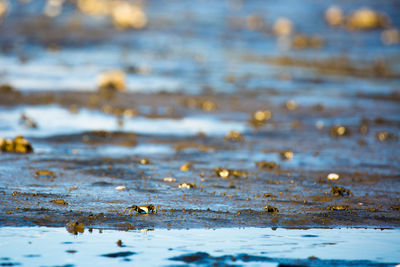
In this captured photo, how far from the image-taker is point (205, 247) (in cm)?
607

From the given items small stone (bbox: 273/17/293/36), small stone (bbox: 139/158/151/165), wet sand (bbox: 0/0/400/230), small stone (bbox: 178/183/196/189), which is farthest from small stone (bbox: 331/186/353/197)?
small stone (bbox: 273/17/293/36)

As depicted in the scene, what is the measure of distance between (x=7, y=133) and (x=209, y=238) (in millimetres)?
6124

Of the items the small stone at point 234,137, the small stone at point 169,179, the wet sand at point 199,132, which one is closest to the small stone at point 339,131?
the wet sand at point 199,132

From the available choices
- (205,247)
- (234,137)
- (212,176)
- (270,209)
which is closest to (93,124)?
(234,137)

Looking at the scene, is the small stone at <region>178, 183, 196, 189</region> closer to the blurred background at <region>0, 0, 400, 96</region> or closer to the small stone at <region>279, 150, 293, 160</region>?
the small stone at <region>279, 150, 293, 160</region>

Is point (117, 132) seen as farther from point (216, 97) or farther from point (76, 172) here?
point (216, 97)

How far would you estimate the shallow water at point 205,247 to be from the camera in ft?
18.7

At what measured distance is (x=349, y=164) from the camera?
10094 millimetres

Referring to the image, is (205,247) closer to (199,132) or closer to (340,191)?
(340,191)

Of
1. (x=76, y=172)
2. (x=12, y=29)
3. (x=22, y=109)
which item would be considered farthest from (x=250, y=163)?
(x=12, y=29)

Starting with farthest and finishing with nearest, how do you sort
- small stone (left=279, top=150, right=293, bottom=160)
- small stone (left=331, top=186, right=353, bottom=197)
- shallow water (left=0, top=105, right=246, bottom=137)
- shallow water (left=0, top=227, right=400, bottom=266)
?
shallow water (left=0, top=105, right=246, bottom=137) < small stone (left=279, top=150, right=293, bottom=160) < small stone (left=331, top=186, right=353, bottom=197) < shallow water (left=0, top=227, right=400, bottom=266)

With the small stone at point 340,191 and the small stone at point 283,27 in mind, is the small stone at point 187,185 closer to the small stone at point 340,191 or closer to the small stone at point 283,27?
the small stone at point 340,191

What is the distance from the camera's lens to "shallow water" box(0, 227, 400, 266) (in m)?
5.69

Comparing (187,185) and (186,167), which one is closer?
(187,185)
